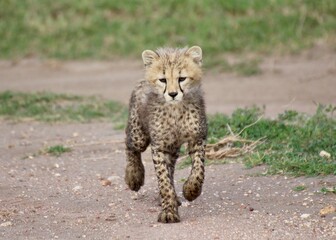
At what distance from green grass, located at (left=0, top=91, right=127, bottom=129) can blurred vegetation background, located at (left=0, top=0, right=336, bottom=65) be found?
10.6ft

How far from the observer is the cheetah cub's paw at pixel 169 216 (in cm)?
739

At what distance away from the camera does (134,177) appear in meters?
8.45

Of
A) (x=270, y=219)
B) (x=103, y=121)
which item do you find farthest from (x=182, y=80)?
(x=103, y=121)

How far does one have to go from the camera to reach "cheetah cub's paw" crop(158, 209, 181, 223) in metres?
7.39

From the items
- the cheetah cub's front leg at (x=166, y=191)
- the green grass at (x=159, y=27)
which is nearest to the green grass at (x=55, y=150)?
the cheetah cub's front leg at (x=166, y=191)

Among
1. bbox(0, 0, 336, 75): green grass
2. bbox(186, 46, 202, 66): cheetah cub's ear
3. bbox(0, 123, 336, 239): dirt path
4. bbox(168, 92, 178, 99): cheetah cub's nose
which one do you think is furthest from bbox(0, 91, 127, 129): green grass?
bbox(168, 92, 178, 99): cheetah cub's nose

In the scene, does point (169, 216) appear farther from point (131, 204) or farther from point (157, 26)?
point (157, 26)

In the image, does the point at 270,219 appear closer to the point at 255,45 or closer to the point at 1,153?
the point at 1,153

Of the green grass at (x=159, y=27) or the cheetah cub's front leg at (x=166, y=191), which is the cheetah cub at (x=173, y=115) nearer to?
the cheetah cub's front leg at (x=166, y=191)

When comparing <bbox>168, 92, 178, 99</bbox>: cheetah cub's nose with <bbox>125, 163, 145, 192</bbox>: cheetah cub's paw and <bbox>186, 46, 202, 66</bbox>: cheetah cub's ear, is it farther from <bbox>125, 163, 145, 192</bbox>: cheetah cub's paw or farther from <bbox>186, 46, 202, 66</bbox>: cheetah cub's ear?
<bbox>125, 163, 145, 192</bbox>: cheetah cub's paw

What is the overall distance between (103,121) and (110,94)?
2547mm

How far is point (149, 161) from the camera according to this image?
9.84 meters

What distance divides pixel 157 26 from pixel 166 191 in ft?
33.8

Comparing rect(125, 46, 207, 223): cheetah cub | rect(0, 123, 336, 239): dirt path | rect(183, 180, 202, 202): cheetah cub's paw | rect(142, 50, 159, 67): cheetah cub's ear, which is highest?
rect(142, 50, 159, 67): cheetah cub's ear
